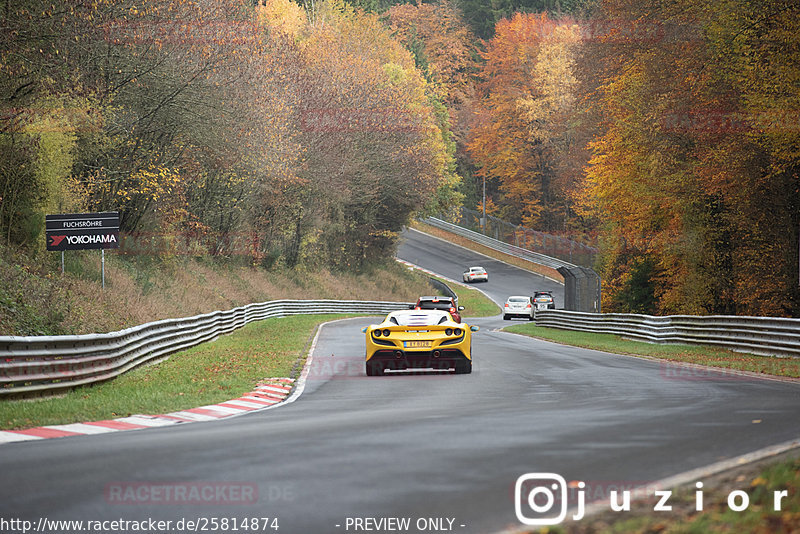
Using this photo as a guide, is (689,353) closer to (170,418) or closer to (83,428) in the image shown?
(170,418)

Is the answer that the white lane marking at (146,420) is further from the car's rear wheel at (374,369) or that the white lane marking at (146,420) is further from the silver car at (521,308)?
the silver car at (521,308)

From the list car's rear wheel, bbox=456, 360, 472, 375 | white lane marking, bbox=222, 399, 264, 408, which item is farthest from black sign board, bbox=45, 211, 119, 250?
white lane marking, bbox=222, 399, 264, 408

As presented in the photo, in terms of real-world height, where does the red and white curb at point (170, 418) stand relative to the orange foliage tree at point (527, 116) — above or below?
below

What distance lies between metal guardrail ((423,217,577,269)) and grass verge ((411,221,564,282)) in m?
0.37

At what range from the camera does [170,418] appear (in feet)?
42.3

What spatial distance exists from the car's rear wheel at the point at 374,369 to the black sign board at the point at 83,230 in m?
9.25

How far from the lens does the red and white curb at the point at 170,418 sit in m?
11.1

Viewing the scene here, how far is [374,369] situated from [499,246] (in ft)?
244

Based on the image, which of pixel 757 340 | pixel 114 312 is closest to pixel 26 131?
pixel 114 312

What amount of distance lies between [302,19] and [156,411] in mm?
64053

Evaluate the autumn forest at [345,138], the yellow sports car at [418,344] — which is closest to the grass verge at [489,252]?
the autumn forest at [345,138]

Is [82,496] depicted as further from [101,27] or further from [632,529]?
[101,27]

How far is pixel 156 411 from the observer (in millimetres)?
13648

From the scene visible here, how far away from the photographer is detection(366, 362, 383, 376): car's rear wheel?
63.6 ft
